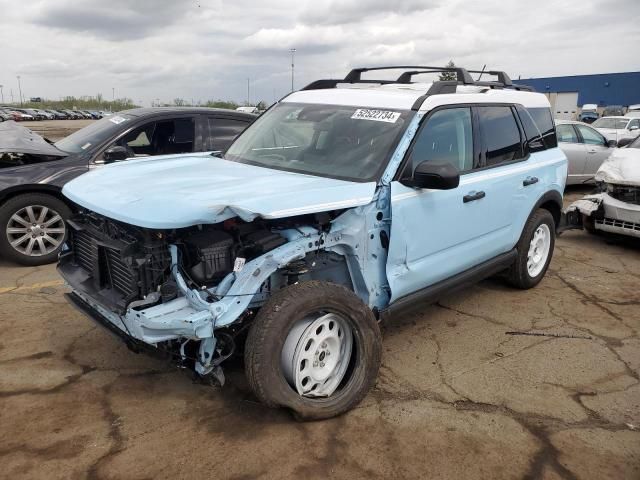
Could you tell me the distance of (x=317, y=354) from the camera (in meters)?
3.15

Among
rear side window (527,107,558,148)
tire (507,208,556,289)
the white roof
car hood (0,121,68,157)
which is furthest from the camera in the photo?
car hood (0,121,68,157)

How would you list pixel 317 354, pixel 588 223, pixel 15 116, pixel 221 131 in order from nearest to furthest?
1. pixel 317 354
2. pixel 221 131
3. pixel 588 223
4. pixel 15 116

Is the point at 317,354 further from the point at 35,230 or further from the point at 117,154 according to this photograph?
the point at 35,230

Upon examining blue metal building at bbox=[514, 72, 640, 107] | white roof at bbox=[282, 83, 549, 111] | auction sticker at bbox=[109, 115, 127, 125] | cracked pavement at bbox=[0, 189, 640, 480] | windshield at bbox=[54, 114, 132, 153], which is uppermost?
blue metal building at bbox=[514, 72, 640, 107]

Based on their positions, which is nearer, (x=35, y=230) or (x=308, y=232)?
(x=308, y=232)

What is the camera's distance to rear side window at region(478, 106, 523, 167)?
4422mm

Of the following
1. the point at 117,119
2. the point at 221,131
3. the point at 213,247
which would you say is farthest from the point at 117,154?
the point at 213,247

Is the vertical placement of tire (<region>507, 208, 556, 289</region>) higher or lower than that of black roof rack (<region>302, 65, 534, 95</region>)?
lower

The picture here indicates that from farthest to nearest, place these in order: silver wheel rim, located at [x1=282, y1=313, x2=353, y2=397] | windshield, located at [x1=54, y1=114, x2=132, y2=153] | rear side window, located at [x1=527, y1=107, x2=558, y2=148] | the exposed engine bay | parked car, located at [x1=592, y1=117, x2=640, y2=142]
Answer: parked car, located at [x1=592, y1=117, x2=640, y2=142], windshield, located at [x1=54, y1=114, x2=132, y2=153], rear side window, located at [x1=527, y1=107, x2=558, y2=148], silver wheel rim, located at [x1=282, y1=313, x2=353, y2=397], the exposed engine bay

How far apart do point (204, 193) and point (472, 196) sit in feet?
6.81

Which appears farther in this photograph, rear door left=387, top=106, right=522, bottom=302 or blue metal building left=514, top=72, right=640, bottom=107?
blue metal building left=514, top=72, right=640, bottom=107

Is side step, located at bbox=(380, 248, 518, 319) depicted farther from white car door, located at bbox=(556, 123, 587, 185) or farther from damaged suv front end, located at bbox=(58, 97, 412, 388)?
white car door, located at bbox=(556, 123, 587, 185)

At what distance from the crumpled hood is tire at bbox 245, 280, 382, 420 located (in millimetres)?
5051

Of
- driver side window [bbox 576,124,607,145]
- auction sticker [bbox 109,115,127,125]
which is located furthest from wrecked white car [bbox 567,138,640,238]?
auction sticker [bbox 109,115,127,125]
